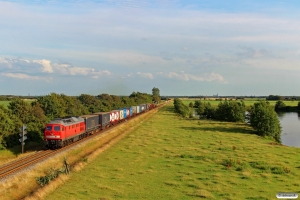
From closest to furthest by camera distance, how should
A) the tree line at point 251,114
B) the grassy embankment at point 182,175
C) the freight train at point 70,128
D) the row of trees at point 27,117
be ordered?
the grassy embankment at point 182,175, the freight train at point 70,128, the row of trees at point 27,117, the tree line at point 251,114

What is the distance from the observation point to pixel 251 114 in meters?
76.6

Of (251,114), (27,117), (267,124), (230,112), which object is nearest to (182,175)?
(27,117)

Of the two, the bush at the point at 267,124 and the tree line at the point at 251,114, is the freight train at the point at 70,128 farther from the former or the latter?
the tree line at the point at 251,114

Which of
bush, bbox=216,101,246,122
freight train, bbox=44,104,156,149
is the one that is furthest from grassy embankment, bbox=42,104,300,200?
bush, bbox=216,101,246,122

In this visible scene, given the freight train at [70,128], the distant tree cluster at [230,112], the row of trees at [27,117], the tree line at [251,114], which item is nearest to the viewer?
the freight train at [70,128]

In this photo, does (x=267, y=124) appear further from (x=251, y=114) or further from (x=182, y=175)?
(x=182, y=175)

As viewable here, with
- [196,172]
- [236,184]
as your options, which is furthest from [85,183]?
[236,184]

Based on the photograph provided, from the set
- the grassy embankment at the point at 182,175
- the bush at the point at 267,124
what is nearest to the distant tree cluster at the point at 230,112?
the bush at the point at 267,124

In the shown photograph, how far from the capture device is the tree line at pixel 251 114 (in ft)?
227

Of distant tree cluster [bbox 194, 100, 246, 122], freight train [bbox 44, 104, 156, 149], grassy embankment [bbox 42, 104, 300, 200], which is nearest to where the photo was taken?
grassy embankment [bbox 42, 104, 300, 200]

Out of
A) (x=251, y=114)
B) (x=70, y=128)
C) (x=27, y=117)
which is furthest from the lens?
(x=251, y=114)

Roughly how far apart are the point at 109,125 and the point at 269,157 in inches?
1652

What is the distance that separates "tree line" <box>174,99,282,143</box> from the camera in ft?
227

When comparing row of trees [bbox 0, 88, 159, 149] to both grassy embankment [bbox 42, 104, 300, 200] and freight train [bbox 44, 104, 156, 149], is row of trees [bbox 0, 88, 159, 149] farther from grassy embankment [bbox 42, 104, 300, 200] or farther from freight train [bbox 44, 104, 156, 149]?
grassy embankment [bbox 42, 104, 300, 200]
